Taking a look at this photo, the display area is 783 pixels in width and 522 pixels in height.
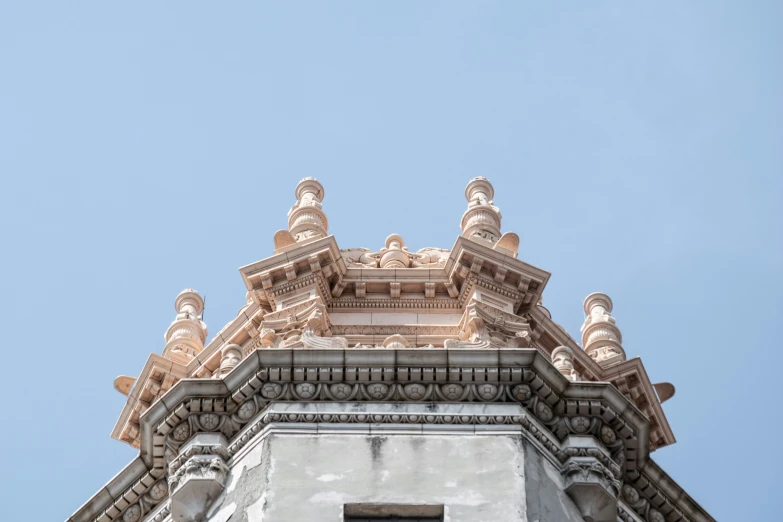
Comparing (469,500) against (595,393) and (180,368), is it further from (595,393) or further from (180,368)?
(180,368)

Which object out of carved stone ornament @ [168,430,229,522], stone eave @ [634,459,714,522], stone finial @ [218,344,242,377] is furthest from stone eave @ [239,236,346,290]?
stone eave @ [634,459,714,522]

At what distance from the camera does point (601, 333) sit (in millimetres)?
39969

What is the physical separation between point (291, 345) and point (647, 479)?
676cm

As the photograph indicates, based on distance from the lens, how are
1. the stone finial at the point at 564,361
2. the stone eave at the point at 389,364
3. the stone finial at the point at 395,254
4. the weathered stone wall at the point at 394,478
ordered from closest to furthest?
1. the weathered stone wall at the point at 394,478
2. the stone eave at the point at 389,364
3. the stone finial at the point at 564,361
4. the stone finial at the point at 395,254

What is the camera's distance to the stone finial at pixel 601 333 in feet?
128

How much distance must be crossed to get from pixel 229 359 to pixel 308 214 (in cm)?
716

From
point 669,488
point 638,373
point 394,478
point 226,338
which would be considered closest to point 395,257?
point 226,338

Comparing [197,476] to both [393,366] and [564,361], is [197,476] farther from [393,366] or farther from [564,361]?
[564,361]

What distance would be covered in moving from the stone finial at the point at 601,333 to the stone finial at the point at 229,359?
26.7 ft

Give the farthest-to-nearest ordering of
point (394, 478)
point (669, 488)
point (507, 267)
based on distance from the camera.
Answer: point (507, 267) → point (669, 488) → point (394, 478)

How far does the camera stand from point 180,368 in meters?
38.3

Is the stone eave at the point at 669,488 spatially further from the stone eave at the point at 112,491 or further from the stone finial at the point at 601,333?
the stone eave at the point at 112,491

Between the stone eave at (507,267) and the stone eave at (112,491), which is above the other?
the stone eave at (507,267)

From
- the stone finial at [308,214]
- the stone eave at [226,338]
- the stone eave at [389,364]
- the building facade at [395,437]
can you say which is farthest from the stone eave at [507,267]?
the stone eave at [389,364]
